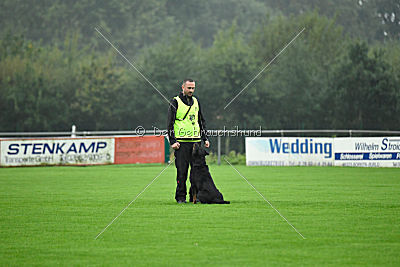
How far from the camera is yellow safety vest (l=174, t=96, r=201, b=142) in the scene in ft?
42.4

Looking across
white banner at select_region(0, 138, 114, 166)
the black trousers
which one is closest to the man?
the black trousers

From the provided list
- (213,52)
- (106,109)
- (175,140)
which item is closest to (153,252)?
(175,140)

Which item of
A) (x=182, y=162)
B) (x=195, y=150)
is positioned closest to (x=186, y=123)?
(x=195, y=150)

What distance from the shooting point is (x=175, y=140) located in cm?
1301

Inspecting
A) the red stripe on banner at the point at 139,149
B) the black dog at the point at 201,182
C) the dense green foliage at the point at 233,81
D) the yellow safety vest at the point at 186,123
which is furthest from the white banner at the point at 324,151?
the dense green foliage at the point at 233,81

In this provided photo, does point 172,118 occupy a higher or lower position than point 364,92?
lower

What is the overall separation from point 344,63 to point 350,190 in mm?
34758

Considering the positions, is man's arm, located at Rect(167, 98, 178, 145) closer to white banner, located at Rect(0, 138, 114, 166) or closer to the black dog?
the black dog

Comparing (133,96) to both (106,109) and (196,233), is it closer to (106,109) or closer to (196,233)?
(106,109)

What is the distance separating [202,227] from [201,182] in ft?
9.96

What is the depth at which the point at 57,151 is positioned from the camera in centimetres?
2872

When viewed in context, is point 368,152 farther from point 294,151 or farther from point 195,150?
point 195,150

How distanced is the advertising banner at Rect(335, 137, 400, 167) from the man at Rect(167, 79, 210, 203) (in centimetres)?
1462

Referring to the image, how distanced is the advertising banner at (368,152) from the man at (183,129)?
14.6 metres
